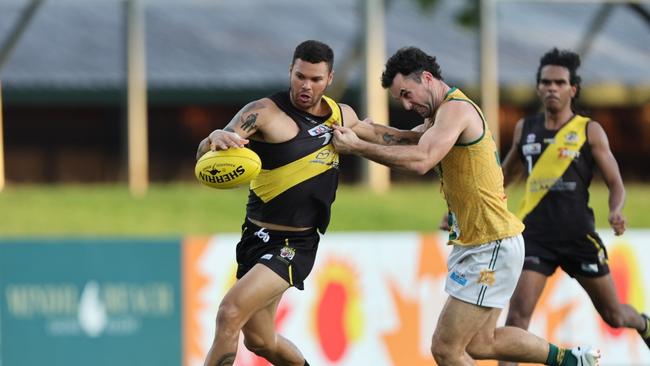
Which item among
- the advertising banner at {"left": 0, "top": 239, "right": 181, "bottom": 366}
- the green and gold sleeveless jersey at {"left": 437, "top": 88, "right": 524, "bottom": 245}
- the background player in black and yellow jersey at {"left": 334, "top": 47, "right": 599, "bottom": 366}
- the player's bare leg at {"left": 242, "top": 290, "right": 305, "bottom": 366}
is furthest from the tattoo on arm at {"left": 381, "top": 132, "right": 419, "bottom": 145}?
the advertising banner at {"left": 0, "top": 239, "right": 181, "bottom": 366}

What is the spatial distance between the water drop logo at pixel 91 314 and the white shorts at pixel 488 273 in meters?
4.37

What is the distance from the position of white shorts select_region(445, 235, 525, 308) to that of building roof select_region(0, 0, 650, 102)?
13.6 m

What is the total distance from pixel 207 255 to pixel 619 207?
406 centimetres

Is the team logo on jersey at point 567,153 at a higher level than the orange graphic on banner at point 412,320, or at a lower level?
higher

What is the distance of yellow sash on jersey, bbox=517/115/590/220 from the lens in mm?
9156

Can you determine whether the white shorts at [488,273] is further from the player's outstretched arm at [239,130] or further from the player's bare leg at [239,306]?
the player's outstretched arm at [239,130]

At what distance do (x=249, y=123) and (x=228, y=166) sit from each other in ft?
1.18

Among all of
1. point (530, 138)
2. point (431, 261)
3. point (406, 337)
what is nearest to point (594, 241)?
point (530, 138)

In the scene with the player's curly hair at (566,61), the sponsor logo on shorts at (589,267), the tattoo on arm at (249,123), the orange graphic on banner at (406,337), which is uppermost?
the player's curly hair at (566,61)

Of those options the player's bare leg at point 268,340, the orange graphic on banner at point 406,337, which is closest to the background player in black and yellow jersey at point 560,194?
the player's bare leg at point 268,340

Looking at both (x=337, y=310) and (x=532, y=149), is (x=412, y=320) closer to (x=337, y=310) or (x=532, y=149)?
(x=337, y=310)

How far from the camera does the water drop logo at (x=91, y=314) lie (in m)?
11.2

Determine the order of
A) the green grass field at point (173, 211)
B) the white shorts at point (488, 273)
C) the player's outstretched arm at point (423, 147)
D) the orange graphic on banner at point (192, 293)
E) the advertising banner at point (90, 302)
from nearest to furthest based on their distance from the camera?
the player's outstretched arm at point (423, 147), the white shorts at point (488, 273), the advertising banner at point (90, 302), the orange graphic on banner at point (192, 293), the green grass field at point (173, 211)

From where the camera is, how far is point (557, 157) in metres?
9.19
